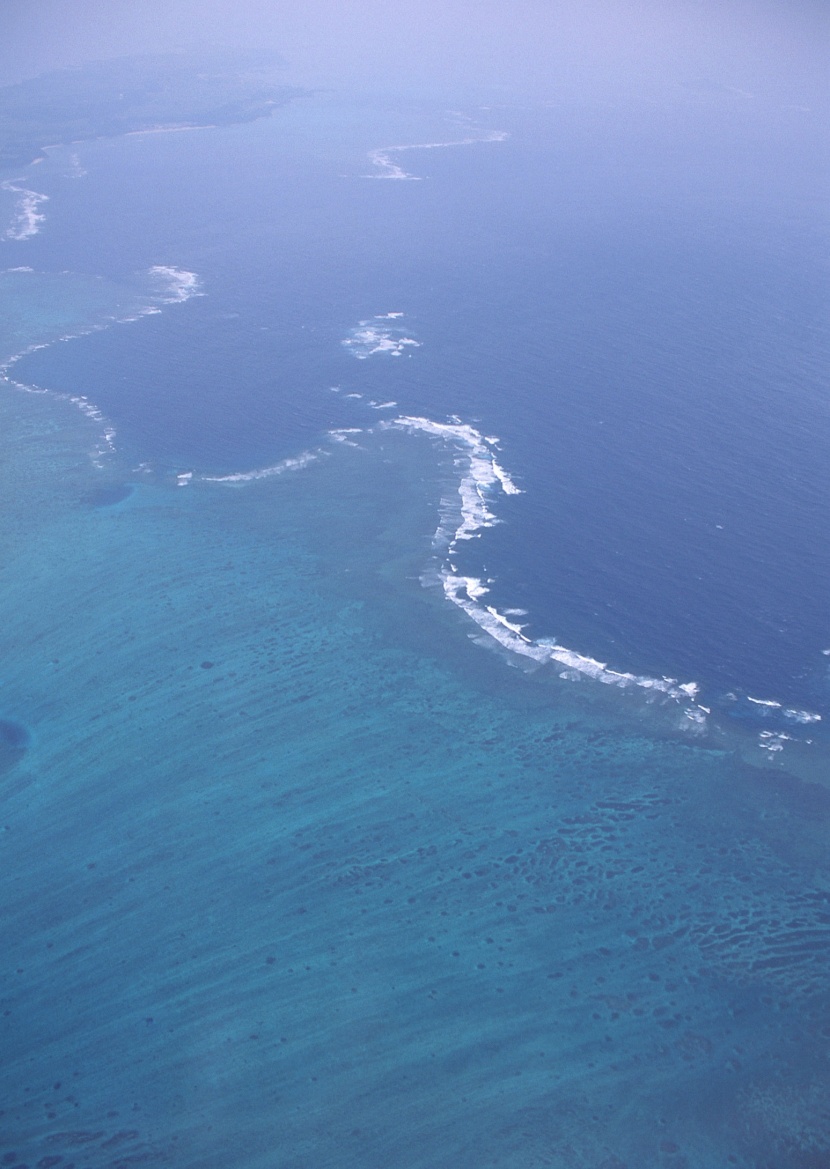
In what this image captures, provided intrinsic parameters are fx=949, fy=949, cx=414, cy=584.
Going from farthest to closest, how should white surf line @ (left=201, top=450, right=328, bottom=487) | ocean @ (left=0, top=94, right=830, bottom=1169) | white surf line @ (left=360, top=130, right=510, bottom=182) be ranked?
white surf line @ (left=360, top=130, right=510, bottom=182) < white surf line @ (left=201, top=450, right=328, bottom=487) < ocean @ (left=0, top=94, right=830, bottom=1169)

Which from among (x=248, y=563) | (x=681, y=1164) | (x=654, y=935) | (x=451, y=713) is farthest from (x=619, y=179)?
(x=681, y=1164)

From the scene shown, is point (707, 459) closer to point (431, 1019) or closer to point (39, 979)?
point (431, 1019)

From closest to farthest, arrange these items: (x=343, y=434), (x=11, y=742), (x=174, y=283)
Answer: (x=11, y=742) < (x=343, y=434) < (x=174, y=283)

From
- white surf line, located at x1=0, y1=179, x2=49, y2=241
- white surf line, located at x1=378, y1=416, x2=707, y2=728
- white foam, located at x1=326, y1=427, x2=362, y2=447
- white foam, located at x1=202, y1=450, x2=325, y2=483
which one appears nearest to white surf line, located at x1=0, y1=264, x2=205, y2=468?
white foam, located at x1=202, y1=450, x2=325, y2=483

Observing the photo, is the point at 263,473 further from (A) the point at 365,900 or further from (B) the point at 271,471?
(A) the point at 365,900

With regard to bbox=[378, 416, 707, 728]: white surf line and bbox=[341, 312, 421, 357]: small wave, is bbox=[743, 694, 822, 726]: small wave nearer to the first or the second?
bbox=[378, 416, 707, 728]: white surf line

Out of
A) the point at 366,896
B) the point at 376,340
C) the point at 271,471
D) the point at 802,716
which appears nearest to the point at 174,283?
the point at 376,340

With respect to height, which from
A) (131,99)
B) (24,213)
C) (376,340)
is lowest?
(376,340)
